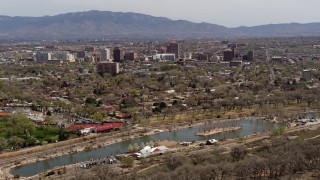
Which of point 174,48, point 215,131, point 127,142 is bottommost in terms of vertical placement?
point 127,142

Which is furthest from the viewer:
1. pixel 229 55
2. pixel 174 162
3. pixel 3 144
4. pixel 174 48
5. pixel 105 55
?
pixel 174 48

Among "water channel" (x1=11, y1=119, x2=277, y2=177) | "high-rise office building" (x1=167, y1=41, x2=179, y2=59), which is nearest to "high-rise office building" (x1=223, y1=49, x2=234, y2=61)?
"high-rise office building" (x1=167, y1=41, x2=179, y2=59)

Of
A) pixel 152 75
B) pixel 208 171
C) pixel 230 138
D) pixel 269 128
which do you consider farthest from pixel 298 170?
pixel 152 75

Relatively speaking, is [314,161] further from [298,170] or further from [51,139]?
[51,139]

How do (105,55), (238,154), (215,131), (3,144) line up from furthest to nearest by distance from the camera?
(105,55)
(215,131)
(3,144)
(238,154)

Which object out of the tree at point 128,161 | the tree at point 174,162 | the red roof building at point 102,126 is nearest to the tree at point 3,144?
the red roof building at point 102,126

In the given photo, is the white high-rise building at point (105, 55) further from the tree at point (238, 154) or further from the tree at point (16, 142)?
the tree at point (238, 154)

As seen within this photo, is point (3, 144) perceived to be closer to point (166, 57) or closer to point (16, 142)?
point (16, 142)

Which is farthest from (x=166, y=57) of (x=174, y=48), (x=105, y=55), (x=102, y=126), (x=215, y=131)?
(x=215, y=131)
